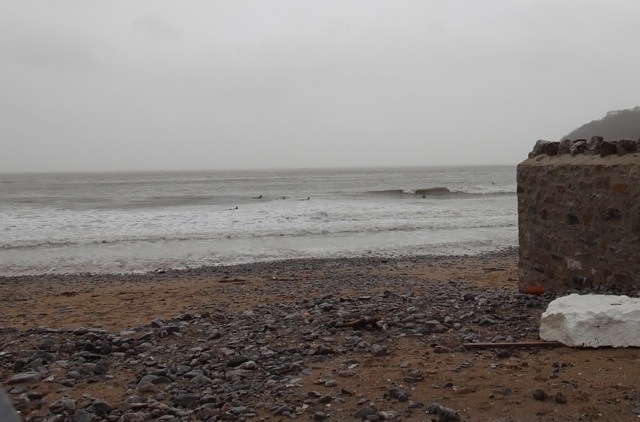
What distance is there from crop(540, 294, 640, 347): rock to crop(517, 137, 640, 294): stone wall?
1.00m

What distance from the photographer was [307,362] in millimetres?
5129

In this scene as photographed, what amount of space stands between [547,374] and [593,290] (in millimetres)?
2240

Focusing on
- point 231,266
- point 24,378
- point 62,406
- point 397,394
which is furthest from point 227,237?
point 397,394

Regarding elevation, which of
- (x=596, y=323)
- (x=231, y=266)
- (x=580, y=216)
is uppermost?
(x=580, y=216)

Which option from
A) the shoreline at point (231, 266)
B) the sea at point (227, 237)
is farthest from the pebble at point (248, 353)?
the sea at point (227, 237)

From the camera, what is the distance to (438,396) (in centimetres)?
420

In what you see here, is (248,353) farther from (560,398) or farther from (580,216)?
(580,216)

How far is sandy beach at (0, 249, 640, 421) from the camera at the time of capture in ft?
13.4

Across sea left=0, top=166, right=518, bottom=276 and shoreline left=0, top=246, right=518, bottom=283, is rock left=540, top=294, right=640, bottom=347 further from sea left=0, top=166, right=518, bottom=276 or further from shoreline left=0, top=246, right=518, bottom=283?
sea left=0, top=166, right=518, bottom=276

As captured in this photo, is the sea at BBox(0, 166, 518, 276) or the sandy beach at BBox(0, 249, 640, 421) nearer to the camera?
the sandy beach at BBox(0, 249, 640, 421)

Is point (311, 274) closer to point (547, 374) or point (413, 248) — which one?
point (413, 248)

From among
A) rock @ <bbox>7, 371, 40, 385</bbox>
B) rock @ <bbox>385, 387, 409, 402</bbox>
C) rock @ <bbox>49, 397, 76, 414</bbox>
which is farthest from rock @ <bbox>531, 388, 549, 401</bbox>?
rock @ <bbox>7, 371, 40, 385</bbox>

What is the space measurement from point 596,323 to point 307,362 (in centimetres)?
252

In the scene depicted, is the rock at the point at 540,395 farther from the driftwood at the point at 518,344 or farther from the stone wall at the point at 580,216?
the stone wall at the point at 580,216
